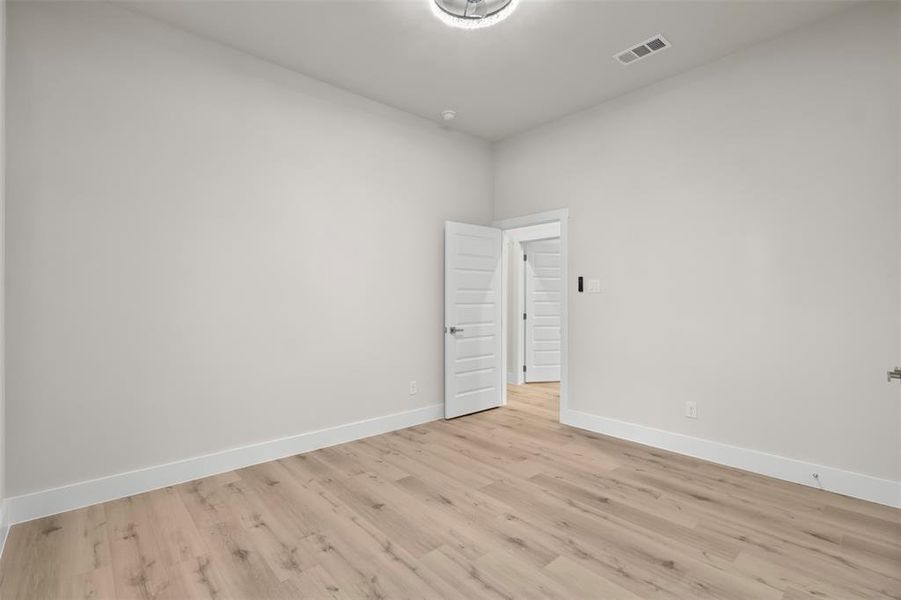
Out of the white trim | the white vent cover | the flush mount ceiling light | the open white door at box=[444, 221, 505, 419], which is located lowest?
the white trim

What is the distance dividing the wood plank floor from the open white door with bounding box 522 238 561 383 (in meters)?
3.26

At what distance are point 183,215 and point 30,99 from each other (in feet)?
3.11

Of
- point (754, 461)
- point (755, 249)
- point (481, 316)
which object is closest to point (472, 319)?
point (481, 316)

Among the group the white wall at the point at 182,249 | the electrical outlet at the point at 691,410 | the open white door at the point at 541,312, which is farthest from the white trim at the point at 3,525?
the open white door at the point at 541,312

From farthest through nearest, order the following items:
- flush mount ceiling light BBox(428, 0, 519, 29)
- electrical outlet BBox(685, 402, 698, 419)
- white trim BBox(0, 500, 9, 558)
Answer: electrical outlet BBox(685, 402, 698, 419) → flush mount ceiling light BBox(428, 0, 519, 29) → white trim BBox(0, 500, 9, 558)

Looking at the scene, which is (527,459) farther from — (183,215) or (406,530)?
(183,215)

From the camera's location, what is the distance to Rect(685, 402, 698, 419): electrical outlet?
3365 millimetres

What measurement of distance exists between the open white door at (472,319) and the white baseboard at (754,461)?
109 cm

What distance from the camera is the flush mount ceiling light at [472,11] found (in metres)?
2.56

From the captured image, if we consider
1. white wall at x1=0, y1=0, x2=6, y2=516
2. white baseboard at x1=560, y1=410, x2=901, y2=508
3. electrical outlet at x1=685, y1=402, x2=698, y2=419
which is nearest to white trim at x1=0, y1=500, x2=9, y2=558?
white wall at x1=0, y1=0, x2=6, y2=516

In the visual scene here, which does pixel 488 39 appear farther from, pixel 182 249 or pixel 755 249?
pixel 182 249

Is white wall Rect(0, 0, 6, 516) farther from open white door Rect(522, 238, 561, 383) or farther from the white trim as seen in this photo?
open white door Rect(522, 238, 561, 383)

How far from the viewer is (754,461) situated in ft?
10.00

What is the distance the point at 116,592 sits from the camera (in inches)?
71.1
